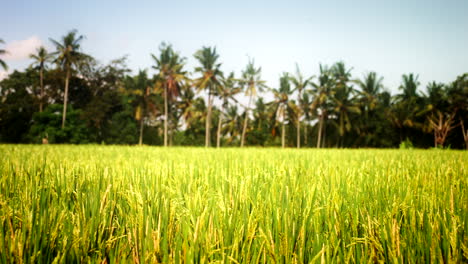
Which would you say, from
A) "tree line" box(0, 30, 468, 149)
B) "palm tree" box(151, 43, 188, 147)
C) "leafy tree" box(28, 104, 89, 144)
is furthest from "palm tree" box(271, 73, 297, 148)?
"leafy tree" box(28, 104, 89, 144)

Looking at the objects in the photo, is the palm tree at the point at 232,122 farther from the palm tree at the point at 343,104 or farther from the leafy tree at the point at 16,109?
the leafy tree at the point at 16,109

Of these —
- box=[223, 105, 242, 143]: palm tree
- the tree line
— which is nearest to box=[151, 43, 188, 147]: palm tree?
the tree line

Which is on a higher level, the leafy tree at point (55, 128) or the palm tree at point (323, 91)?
the palm tree at point (323, 91)

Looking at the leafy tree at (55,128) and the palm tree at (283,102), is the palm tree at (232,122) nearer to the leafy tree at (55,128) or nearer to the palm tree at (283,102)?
the palm tree at (283,102)

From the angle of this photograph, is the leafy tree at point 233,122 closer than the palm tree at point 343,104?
No

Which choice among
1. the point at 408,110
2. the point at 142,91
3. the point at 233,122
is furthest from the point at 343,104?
Result: the point at 142,91

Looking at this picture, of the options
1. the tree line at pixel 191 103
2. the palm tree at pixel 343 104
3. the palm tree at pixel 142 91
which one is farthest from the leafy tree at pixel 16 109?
the palm tree at pixel 343 104

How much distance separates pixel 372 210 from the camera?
4.24 feet

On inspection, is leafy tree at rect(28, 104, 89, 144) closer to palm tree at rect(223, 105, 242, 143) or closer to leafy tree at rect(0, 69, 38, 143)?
leafy tree at rect(0, 69, 38, 143)

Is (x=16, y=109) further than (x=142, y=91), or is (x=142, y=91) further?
(x=142, y=91)

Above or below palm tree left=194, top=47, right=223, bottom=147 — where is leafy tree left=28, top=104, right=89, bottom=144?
below

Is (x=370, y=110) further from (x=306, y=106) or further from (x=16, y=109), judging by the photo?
(x=16, y=109)

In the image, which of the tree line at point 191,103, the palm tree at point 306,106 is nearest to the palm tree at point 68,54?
the tree line at point 191,103

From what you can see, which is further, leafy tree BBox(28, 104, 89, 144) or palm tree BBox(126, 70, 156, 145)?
palm tree BBox(126, 70, 156, 145)
